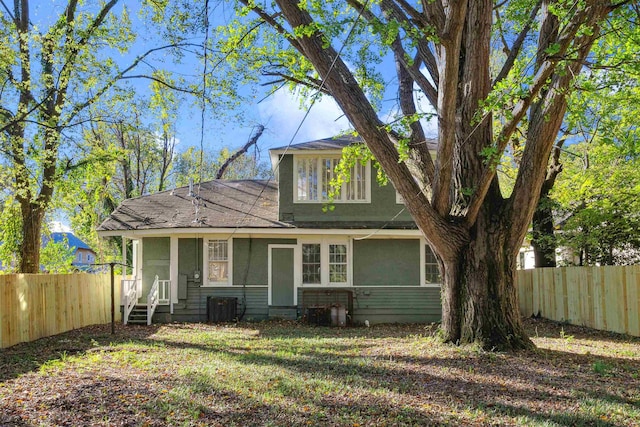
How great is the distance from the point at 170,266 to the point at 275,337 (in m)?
Answer: 5.31

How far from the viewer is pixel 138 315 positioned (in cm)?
1480

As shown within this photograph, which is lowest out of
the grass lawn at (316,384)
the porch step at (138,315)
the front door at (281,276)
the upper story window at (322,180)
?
the porch step at (138,315)

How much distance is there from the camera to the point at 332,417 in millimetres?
4879

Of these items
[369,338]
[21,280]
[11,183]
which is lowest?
[369,338]

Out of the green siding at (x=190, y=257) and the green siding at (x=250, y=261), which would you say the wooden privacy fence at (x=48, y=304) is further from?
the green siding at (x=250, y=261)

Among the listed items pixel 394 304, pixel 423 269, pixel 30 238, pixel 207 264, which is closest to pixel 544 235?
pixel 423 269

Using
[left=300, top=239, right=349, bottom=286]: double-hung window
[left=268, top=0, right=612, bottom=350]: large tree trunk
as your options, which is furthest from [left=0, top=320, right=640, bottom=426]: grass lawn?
[left=300, top=239, right=349, bottom=286]: double-hung window

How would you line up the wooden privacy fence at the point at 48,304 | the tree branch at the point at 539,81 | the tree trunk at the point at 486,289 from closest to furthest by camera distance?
1. the tree branch at the point at 539,81
2. the tree trunk at the point at 486,289
3. the wooden privacy fence at the point at 48,304

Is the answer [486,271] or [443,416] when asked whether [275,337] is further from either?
[443,416]

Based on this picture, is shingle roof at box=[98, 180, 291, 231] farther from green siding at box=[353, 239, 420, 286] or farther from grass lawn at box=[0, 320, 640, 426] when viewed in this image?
grass lawn at box=[0, 320, 640, 426]

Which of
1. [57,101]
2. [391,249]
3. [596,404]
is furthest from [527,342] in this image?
[57,101]

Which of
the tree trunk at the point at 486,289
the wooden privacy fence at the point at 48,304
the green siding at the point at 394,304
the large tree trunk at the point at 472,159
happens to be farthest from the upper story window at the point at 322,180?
the tree trunk at the point at 486,289

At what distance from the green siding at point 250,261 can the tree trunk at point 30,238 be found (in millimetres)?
6062

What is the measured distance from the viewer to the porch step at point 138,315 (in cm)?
1467
